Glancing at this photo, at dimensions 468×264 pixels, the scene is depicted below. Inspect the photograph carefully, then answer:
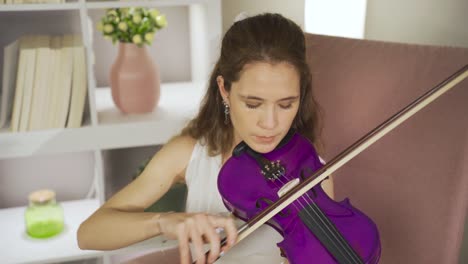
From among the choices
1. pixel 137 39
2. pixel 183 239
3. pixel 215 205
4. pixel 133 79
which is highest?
pixel 137 39

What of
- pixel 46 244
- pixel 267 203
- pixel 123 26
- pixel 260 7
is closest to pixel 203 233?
pixel 267 203

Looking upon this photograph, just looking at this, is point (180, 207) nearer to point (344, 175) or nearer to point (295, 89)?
point (344, 175)

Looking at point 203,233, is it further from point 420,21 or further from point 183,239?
point 420,21

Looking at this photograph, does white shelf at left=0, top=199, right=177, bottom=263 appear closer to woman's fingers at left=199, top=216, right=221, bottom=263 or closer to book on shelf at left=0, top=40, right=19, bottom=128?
book on shelf at left=0, top=40, right=19, bottom=128

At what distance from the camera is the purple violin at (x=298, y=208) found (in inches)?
31.6

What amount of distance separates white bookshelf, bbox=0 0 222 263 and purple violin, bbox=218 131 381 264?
55 centimetres

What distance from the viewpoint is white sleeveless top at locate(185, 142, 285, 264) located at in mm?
1001

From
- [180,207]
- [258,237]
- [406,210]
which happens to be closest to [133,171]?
[180,207]

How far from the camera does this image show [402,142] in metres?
1.00

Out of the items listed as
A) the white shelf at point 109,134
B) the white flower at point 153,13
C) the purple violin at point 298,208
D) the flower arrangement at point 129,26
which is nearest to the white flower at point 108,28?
the flower arrangement at point 129,26

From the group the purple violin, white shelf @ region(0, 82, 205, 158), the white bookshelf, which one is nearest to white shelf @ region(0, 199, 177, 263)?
the white bookshelf

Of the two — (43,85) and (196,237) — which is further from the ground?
(43,85)

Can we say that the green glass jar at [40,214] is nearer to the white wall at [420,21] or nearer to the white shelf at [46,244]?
the white shelf at [46,244]

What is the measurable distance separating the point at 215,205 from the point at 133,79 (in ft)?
1.75
